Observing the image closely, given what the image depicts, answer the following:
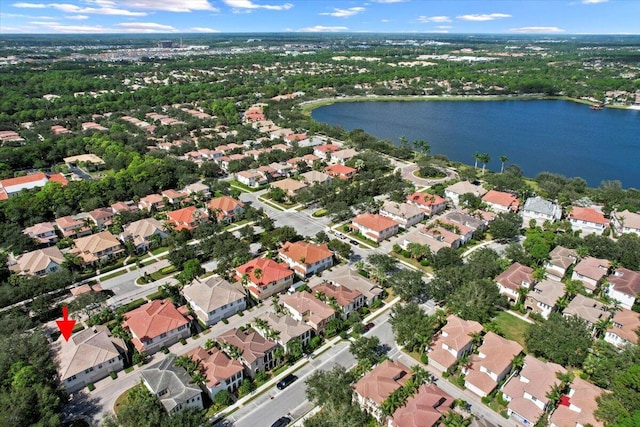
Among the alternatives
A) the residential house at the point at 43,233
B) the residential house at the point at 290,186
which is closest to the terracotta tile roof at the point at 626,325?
the residential house at the point at 290,186

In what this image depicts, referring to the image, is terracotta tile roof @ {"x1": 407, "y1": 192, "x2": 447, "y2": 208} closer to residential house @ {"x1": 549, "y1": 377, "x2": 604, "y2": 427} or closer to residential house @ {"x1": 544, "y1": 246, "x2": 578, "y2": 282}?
residential house @ {"x1": 544, "y1": 246, "x2": 578, "y2": 282}

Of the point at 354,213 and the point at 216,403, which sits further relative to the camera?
the point at 354,213

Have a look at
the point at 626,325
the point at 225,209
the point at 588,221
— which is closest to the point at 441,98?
the point at 588,221

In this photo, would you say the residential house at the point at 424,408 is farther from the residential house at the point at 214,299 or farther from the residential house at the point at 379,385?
the residential house at the point at 214,299

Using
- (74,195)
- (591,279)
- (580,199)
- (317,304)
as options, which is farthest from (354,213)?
(74,195)

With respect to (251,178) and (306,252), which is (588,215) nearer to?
(306,252)

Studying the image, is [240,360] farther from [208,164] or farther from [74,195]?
[208,164]

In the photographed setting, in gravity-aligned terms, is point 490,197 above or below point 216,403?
above
